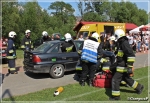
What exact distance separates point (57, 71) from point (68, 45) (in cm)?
117

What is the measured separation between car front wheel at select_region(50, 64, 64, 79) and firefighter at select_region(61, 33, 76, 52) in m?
0.72

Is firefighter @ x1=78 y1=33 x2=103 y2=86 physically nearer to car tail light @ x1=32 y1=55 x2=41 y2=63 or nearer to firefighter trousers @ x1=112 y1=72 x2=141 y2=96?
firefighter trousers @ x1=112 y1=72 x2=141 y2=96

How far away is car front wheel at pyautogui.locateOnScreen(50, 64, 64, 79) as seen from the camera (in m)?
8.70

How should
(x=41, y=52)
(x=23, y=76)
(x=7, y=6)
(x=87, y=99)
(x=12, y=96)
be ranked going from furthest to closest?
1. (x=7, y=6)
2. (x=23, y=76)
3. (x=41, y=52)
4. (x=12, y=96)
5. (x=87, y=99)

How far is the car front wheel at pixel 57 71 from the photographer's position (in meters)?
8.70

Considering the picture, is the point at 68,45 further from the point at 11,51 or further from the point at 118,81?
the point at 118,81

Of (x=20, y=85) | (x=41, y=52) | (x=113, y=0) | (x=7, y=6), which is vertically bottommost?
(x=20, y=85)

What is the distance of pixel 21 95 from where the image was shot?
21.4 feet

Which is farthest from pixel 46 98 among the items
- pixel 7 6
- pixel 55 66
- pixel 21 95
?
pixel 7 6

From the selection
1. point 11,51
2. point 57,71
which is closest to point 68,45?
point 57,71

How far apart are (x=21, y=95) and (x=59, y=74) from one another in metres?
2.57

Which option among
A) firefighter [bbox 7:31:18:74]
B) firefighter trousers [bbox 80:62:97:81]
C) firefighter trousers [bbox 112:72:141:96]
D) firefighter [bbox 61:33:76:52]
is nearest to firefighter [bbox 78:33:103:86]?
A: firefighter trousers [bbox 80:62:97:81]

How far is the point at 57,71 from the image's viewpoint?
8.85 m

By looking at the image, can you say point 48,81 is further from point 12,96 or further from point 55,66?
point 12,96
